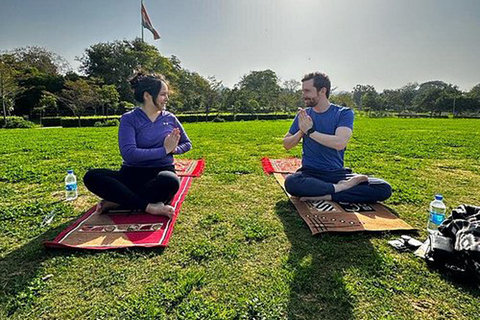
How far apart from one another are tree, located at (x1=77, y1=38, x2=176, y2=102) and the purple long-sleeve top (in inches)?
1440

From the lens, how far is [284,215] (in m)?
3.11

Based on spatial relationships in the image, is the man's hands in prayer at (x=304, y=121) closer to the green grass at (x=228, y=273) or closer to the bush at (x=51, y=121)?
the green grass at (x=228, y=273)

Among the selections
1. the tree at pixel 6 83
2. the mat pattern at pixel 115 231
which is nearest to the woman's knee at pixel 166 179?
the mat pattern at pixel 115 231

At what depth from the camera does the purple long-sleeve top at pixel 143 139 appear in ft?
10.0

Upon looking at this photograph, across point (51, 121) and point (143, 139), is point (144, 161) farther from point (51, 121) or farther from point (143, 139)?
point (51, 121)

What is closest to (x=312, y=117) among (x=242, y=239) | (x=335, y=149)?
(x=335, y=149)

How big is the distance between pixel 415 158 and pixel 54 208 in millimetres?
7099

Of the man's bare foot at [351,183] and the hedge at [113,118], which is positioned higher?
the hedge at [113,118]

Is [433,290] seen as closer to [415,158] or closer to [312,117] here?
[312,117]

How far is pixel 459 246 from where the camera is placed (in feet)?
6.52

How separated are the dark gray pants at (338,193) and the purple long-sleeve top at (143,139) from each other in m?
1.56

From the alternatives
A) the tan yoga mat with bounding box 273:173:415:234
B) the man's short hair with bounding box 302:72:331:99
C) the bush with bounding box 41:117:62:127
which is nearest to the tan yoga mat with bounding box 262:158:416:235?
the tan yoga mat with bounding box 273:173:415:234

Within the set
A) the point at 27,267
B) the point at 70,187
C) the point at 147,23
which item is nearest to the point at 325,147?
the point at 27,267

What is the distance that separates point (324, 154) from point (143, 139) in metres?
2.22
